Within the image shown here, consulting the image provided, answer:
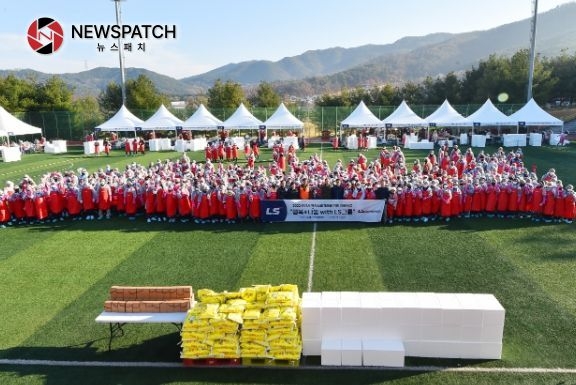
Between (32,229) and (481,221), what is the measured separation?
1531 centimetres

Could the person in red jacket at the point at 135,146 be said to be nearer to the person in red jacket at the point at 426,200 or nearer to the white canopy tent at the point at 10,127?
the white canopy tent at the point at 10,127

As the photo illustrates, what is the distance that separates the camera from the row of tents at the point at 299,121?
1361 inches

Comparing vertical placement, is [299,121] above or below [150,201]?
above

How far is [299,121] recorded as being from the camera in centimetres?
3588

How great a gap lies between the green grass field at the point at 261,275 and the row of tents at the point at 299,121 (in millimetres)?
19901

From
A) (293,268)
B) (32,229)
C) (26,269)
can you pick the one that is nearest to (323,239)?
(293,268)

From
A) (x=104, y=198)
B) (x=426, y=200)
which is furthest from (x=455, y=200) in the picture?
(x=104, y=198)

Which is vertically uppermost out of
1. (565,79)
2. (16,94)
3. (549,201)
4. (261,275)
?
(565,79)

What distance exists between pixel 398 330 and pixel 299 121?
94.8 ft

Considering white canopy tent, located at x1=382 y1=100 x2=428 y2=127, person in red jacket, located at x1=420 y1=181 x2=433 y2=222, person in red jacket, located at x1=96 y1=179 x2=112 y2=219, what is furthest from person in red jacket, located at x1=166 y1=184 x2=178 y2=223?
white canopy tent, located at x1=382 y1=100 x2=428 y2=127

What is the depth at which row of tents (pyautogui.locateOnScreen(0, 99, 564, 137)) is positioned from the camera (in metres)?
34.6

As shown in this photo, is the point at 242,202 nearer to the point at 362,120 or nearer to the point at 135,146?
the point at 362,120

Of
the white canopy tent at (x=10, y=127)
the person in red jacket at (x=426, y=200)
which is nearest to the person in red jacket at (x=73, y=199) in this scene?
the person in red jacket at (x=426, y=200)

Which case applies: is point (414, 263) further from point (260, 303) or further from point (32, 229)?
point (32, 229)
